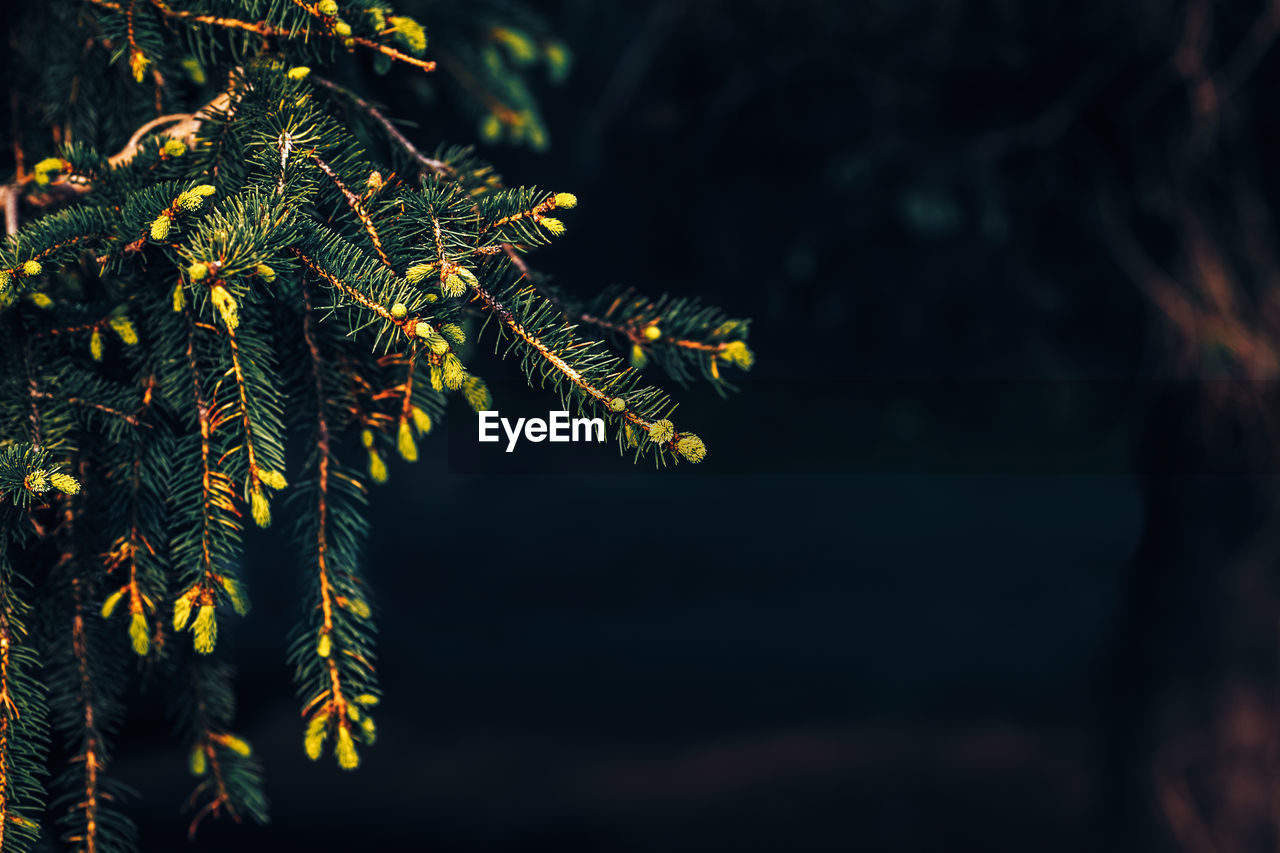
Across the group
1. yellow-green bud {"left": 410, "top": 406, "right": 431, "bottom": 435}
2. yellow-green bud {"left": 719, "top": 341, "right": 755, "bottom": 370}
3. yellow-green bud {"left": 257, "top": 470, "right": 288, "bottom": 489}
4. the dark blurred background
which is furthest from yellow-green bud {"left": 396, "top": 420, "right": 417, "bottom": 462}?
the dark blurred background

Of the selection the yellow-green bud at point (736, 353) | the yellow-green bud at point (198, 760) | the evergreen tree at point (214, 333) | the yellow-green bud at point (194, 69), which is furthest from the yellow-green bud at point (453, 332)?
the yellow-green bud at point (198, 760)

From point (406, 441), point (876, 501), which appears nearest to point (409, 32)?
point (406, 441)

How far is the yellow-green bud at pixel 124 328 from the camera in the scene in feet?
1.80

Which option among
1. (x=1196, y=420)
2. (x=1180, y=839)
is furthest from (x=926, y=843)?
(x=1196, y=420)

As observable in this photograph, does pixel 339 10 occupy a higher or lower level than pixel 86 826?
higher

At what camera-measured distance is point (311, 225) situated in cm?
50

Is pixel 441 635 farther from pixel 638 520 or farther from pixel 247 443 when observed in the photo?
pixel 247 443

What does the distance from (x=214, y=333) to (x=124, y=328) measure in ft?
0.19

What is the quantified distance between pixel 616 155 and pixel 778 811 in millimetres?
1490

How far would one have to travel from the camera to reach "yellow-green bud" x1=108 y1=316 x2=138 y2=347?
0.55 metres

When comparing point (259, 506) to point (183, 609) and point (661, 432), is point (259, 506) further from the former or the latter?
point (661, 432)

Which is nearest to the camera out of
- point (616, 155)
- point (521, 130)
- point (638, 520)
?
point (521, 130)

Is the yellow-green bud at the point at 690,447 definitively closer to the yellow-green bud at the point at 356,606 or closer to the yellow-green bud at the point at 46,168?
the yellow-green bud at the point at 356,606

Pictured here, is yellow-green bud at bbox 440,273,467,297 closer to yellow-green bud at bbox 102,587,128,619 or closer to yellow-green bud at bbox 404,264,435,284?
yellow-green bud at bbox 404,264,435,284
